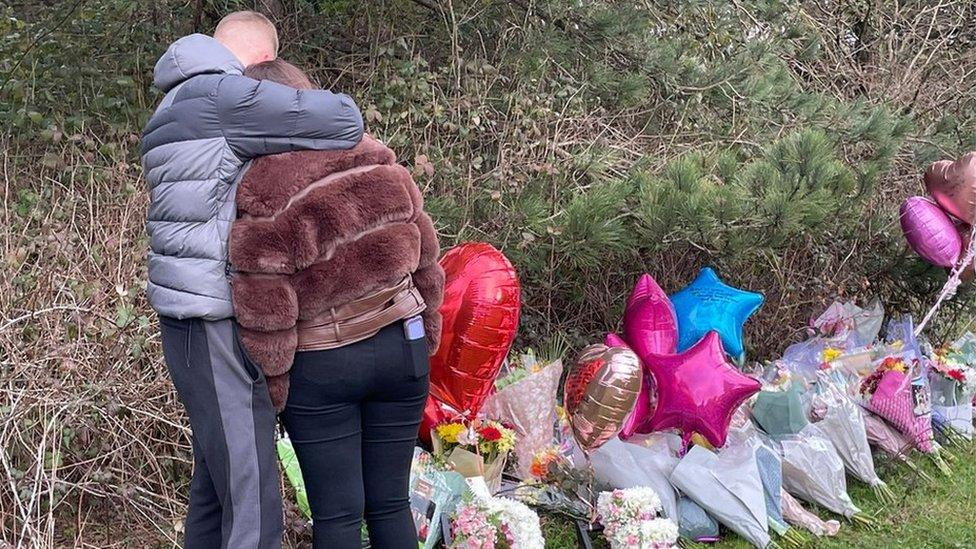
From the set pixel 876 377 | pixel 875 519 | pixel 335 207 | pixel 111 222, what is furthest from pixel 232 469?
pixel 876 377

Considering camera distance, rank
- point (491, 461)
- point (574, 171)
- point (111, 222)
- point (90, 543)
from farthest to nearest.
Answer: point (574, 171)
point (111, 222)
point (491, 461)
point (90, 543)

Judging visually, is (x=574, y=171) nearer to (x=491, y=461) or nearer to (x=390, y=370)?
(x=491, y=461)

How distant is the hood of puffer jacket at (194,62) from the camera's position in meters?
2.02

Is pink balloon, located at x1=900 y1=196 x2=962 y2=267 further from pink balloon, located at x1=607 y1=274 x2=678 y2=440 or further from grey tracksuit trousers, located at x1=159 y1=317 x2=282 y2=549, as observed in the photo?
grey tracksuit trousers, located at x1=159 y1=317 x2=282 y2=549

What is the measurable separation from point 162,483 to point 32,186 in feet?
4.51

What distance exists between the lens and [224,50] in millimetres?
2068

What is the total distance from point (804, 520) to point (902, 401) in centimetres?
91

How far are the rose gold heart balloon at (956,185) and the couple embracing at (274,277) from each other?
318 cm

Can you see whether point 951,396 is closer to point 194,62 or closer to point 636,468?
point 636,468

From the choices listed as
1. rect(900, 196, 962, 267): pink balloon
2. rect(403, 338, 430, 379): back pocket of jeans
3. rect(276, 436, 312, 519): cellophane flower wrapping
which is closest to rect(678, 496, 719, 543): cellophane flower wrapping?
rect(276, 436, 312, 519): cellophane flower wrapping

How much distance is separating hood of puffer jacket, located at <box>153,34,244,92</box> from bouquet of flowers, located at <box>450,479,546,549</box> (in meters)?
1.48

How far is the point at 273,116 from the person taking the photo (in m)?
1.97

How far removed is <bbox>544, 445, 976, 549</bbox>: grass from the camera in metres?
3.40

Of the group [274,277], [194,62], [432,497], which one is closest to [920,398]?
[432,497]
